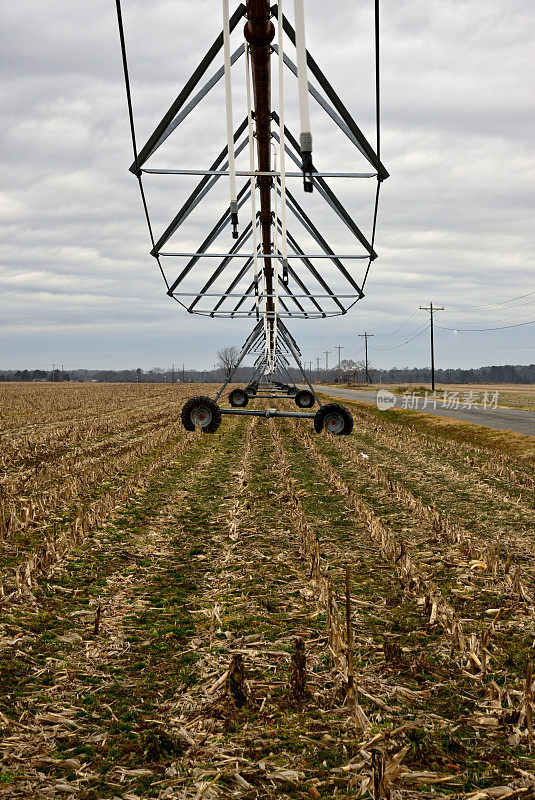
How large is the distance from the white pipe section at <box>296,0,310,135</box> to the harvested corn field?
3.52 meters

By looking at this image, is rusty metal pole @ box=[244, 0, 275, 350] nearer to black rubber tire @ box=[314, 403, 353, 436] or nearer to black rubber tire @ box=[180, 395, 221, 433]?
black rubber tire @ box=[180, 395, 221, 433]

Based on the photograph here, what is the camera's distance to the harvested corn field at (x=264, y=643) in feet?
9.52

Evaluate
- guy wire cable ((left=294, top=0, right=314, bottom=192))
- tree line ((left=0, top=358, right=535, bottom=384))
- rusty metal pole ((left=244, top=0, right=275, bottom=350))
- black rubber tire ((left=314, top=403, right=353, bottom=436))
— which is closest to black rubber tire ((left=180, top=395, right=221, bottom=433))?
black rubber tire ((left=314, top=403, right=353, bottom=436))

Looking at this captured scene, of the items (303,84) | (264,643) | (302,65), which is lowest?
(264,643)

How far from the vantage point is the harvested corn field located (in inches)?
114

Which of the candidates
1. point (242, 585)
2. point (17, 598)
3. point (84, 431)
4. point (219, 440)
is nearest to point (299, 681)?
point (242, 585)

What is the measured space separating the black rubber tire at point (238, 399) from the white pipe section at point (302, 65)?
20487 mm

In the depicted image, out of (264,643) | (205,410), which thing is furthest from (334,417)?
(264,643)

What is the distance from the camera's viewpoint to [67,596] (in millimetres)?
5156

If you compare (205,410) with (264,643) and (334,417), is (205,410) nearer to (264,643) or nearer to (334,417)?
(334,417)

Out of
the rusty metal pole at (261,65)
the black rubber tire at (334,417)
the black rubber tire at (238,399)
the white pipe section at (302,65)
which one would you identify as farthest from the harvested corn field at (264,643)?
the black rubber tire at (238,399)

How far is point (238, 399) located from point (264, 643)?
20647 mm

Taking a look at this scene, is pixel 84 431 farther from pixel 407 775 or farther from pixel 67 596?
pixel 407 775

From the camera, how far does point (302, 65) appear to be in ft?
12.0
